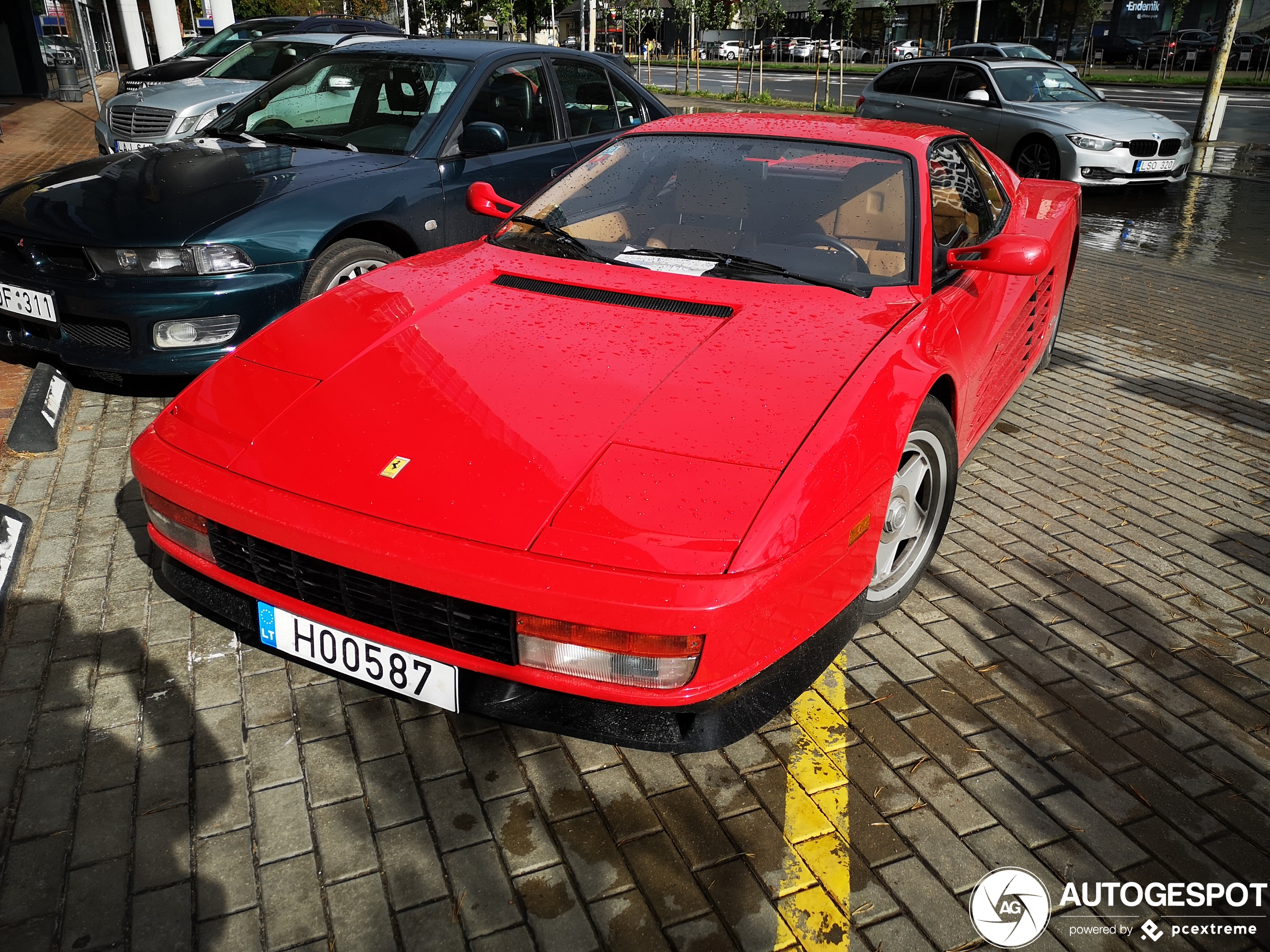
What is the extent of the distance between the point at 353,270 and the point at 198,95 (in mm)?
6235

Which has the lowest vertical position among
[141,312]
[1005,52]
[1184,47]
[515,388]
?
[141,312]

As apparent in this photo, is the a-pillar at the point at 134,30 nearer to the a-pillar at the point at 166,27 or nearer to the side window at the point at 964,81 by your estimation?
the a-pillar at the point at 166,27

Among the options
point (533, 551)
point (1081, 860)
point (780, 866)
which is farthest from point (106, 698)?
point (1081, 860)

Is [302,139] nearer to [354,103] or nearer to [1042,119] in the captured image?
[354,103]

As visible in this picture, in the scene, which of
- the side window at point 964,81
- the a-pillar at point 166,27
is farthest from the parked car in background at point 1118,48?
the a-pillar at point 166,27

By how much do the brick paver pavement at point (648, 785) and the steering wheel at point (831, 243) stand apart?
3.86 feet

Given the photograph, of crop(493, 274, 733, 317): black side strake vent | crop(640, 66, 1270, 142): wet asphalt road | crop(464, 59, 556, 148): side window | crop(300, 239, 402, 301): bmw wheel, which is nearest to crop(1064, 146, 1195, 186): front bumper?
crop(640, 66, 1270, 142): wet asphalt road

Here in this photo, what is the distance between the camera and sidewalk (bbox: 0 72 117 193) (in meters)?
11.1

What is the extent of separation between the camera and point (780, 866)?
2.14m

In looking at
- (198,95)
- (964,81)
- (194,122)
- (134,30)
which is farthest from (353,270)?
(134,30)

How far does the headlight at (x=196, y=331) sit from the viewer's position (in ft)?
13.2

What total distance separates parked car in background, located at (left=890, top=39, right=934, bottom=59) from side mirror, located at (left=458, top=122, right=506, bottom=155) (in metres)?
41.7

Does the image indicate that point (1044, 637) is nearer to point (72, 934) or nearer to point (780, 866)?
point (780, 866)

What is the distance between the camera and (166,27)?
2386 cm
